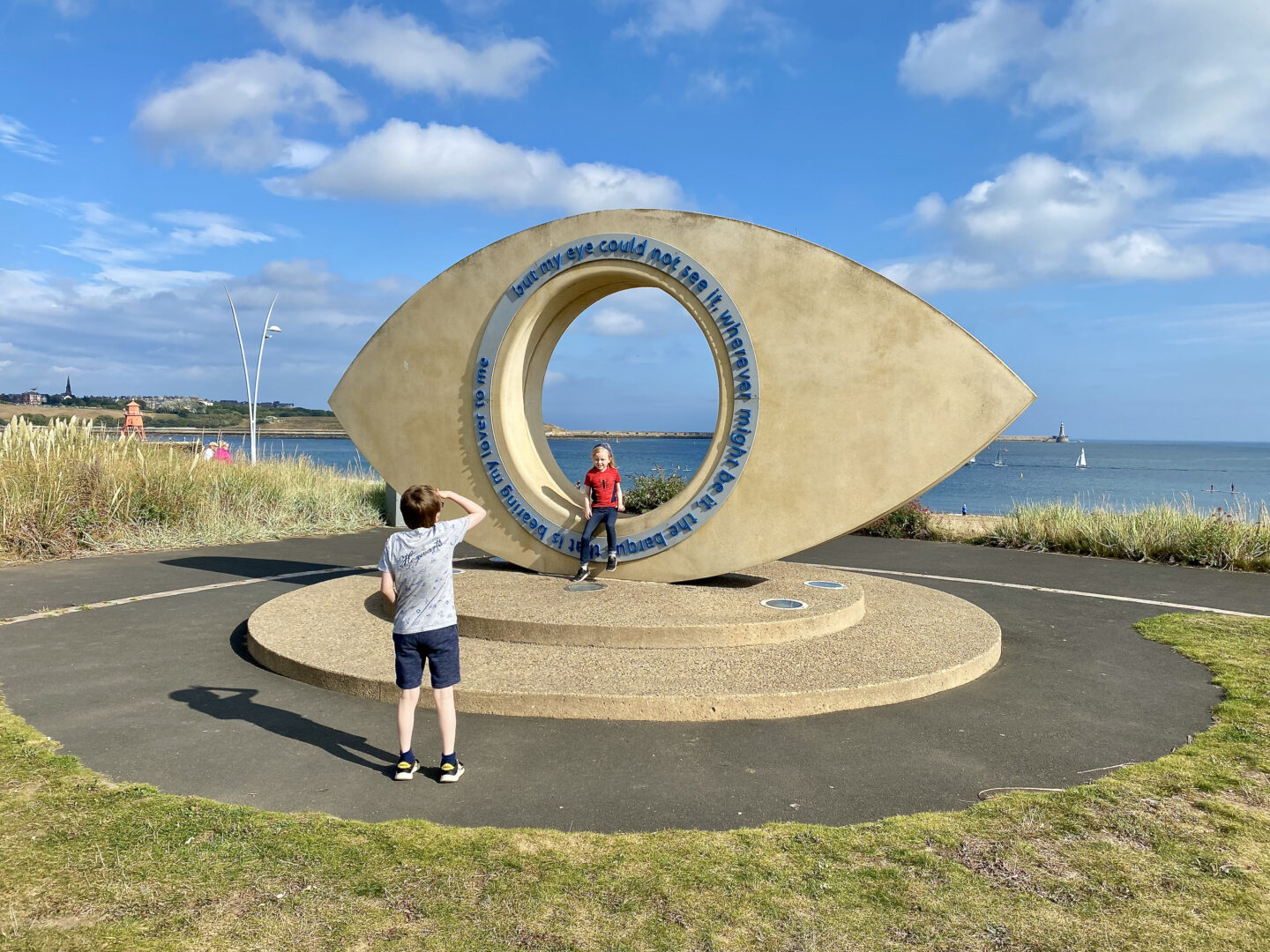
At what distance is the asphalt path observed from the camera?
484 cm

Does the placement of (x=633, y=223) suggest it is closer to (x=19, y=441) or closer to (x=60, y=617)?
(x=60, y=617)

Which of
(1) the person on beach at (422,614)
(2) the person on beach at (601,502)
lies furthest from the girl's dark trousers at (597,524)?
(1) the person on beach at (422,614)

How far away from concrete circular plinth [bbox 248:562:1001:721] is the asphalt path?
0.14m

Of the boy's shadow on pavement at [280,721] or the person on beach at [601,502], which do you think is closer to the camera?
the boy's shadow on pavement at [280,721]

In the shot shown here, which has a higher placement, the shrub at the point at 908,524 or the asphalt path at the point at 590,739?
the shrub at the point at 908,524

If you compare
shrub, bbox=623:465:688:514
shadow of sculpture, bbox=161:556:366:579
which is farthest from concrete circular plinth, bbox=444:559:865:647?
shrub, bbox=623:465:688:514

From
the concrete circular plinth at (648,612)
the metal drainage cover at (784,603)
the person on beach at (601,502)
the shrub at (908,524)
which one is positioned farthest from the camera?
the shrub at (908,524)

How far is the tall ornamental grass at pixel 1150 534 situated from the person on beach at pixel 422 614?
1372cm

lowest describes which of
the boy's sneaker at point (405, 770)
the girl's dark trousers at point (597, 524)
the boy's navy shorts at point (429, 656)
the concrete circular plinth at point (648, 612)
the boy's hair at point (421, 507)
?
the boy's sneaker at point (405, 770)

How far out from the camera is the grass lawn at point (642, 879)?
11.3 ft

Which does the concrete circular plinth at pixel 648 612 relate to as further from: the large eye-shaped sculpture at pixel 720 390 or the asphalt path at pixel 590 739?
the asphalt path at pixel 590 739

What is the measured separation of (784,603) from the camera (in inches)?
340

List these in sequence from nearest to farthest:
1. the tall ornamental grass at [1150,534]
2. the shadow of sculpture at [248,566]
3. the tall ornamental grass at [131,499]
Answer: the shadow of sculpture at [248,566] < the tall ornamental grass at [1150,534] < the tall ornamental grass at [131,499]

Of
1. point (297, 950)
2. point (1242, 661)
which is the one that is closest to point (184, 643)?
point (297, 950)
